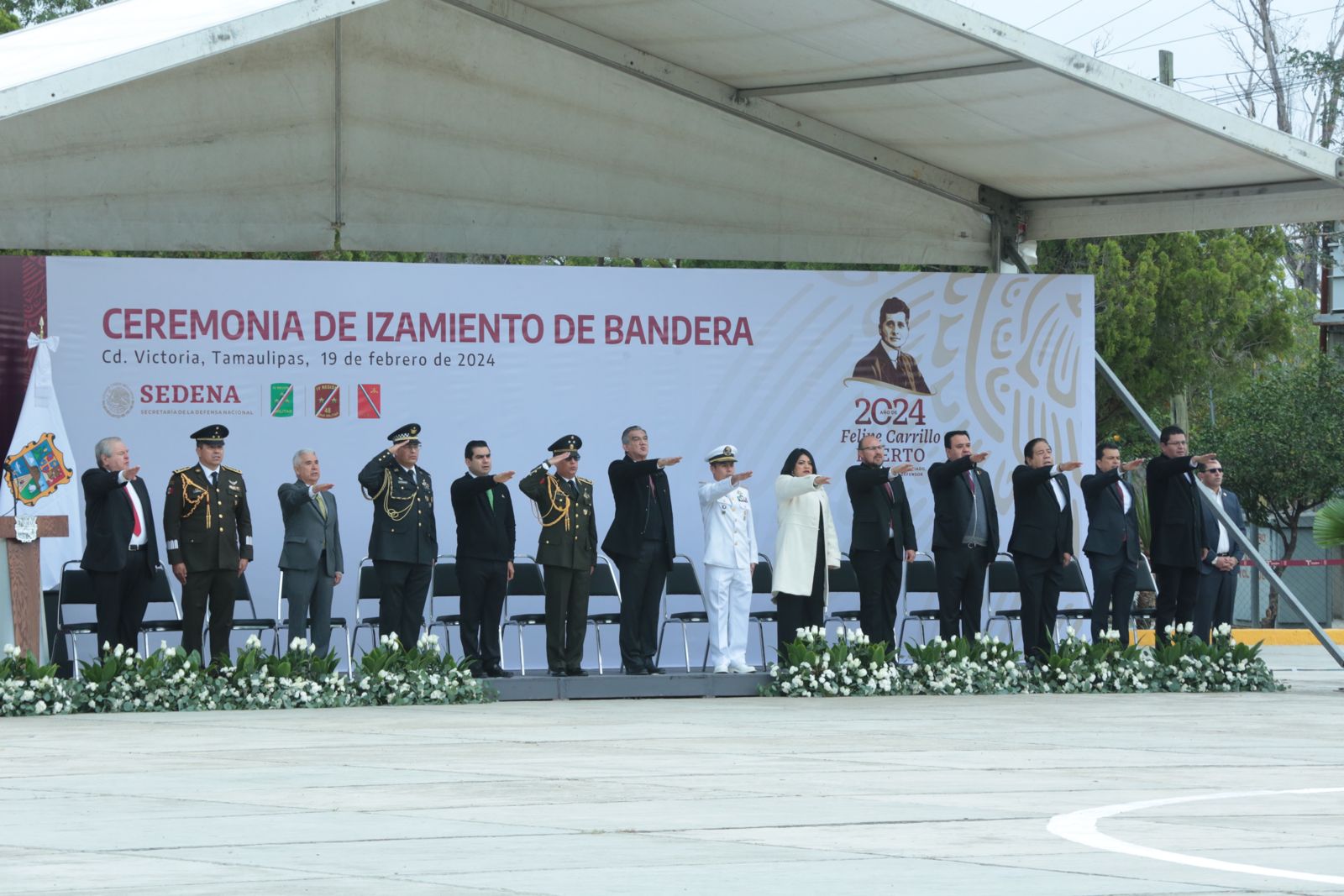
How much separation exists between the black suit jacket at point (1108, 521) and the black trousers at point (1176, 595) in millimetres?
287

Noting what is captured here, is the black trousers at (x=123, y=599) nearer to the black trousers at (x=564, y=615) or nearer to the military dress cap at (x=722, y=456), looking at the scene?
the black trousers at (x=564, y=615)

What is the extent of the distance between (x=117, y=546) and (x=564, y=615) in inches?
106

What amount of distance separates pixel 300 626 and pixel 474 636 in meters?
1.04

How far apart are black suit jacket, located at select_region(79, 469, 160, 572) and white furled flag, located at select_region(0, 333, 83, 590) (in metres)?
0.20

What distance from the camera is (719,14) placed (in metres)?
11.4

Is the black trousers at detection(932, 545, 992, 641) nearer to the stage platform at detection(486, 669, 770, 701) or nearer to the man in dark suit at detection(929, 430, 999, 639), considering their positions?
the man in dark suit at detection(929, 430, 999, 639)

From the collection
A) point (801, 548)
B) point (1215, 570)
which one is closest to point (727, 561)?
point (801, 548)

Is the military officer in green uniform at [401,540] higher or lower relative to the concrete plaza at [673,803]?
higher

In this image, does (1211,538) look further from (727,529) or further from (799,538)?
(727,529)

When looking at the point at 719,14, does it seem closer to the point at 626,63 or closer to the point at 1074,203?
the point at 626,63

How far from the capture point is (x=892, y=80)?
11703 mm

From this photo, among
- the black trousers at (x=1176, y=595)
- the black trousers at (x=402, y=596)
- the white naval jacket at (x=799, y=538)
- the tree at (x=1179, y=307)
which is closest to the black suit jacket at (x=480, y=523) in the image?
the black trousers at (x=402, y=596)

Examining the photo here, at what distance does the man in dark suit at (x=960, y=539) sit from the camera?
492 inches

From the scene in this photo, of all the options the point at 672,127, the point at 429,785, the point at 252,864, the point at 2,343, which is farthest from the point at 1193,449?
the point at 252,864
